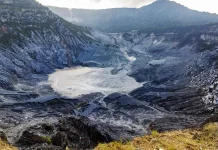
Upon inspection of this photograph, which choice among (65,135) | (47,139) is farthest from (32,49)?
(47,139)

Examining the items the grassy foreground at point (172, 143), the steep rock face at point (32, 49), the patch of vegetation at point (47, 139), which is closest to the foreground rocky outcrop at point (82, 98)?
the patch of vegetation at point (47, 139)

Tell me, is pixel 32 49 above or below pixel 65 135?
below

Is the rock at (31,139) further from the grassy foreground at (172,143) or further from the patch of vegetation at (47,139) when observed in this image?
the grassy foreground at (172,143)

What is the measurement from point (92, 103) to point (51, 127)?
47442 mm

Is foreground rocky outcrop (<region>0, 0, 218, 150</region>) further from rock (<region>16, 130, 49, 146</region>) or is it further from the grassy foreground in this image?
the grassy foreground

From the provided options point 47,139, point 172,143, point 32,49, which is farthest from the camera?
point 32,49

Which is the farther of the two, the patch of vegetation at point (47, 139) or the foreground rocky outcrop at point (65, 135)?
the foreground rocky outcrop at point (65, 135)

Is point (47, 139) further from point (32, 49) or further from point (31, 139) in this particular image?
point (32, 49)

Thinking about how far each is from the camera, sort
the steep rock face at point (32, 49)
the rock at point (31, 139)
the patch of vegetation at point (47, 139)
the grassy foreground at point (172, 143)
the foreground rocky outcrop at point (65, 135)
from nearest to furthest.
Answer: the grassy foreground at point (172, 143), the patch of vegetation at point (47, 139), the foreground rocky outcrop at point (65, 135), the rock at point (31, 139), the steep rock face at point (32, 49)

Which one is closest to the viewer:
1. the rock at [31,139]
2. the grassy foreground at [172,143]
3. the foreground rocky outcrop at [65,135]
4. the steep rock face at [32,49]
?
the grassy foreground at [172,143]

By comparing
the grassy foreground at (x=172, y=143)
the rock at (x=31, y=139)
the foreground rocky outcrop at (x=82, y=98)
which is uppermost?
the grassy foreground at (x=172, y=143)

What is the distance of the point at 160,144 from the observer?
2217cm

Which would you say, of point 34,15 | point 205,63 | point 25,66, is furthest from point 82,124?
point 34,15

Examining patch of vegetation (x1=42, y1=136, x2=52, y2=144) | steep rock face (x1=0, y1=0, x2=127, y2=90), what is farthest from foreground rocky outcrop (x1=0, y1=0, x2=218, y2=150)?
steep rock face (x1=0, y1=0, x2=127, y2=90)
